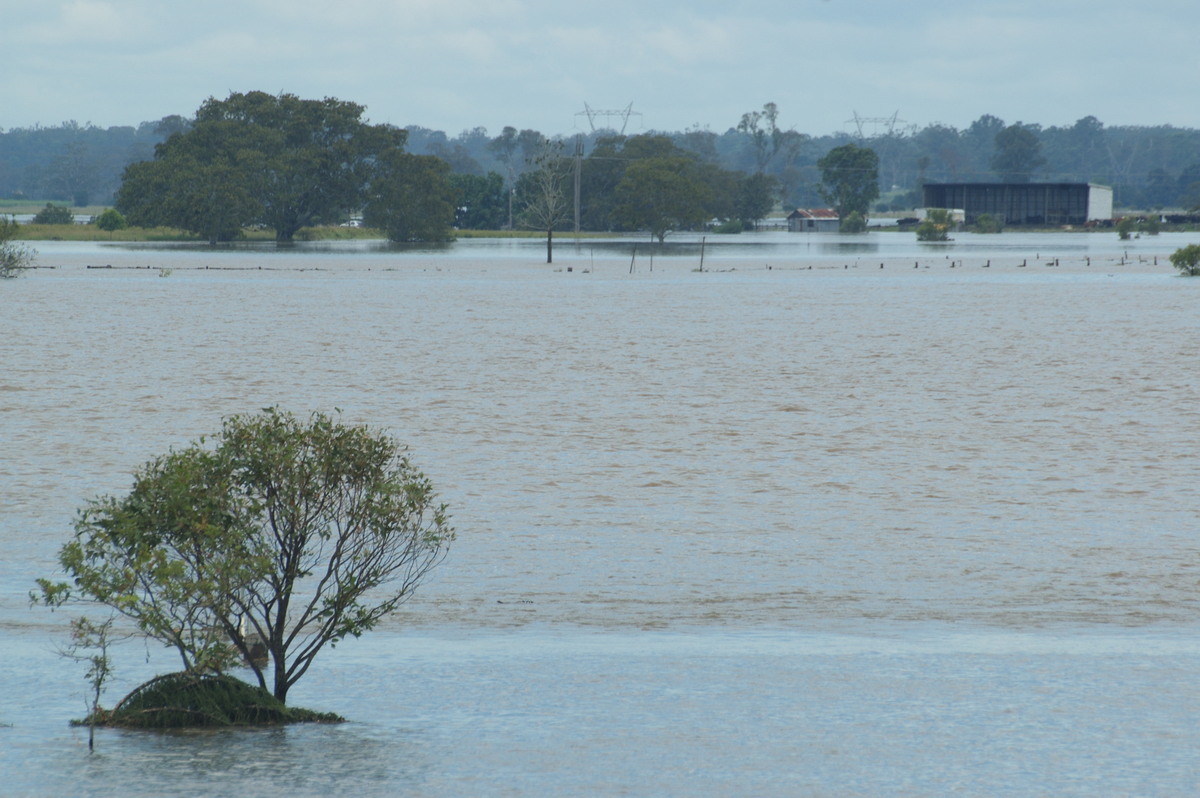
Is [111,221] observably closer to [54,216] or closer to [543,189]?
[54,216]

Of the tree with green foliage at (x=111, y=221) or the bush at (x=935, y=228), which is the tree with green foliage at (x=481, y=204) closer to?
the tree with green foliage at (x=111, y=221)

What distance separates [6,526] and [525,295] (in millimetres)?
55576

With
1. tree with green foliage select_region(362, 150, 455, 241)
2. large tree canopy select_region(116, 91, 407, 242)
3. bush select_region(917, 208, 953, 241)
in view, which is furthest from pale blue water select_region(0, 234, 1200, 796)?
bush select_region(917, 208, 953, 241)

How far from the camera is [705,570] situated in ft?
44.7

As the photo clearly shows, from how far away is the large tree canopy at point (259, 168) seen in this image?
132m

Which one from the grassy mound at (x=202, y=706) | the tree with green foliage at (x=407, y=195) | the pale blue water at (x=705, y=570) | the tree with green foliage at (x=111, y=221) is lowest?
the pale blue water at (x=705, y=570)

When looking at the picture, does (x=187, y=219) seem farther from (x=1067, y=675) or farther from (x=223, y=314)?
(x=1067, y=675)

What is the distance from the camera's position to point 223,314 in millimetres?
54656

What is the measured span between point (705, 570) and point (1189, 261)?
79163 millimetres

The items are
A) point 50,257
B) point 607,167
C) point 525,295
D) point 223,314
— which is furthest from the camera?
point 607,167

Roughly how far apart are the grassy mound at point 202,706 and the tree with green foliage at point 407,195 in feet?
449

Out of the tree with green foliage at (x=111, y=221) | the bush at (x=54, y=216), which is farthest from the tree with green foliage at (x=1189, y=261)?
the bush at (x=54, y=216)

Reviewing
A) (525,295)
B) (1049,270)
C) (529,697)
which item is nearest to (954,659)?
(529,697)

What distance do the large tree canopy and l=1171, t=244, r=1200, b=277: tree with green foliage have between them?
81.3 m
